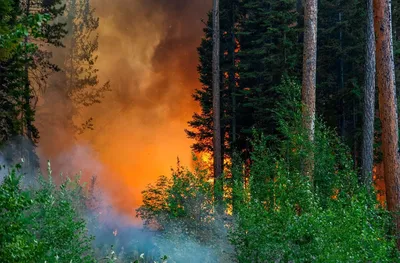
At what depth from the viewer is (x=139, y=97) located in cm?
→ 3138

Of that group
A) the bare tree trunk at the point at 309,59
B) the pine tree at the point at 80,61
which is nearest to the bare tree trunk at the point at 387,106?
the bare tree trunk at the point at 309,59

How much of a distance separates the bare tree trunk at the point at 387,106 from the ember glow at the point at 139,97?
18847mm

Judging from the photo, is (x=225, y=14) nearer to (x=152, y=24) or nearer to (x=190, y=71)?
(x=190, y=71)

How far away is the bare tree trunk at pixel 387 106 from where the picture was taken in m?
11.2

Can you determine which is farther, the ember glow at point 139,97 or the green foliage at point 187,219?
the ember glow at point 139,97

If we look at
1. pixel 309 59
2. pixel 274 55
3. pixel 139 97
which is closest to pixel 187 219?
pixel 309 59

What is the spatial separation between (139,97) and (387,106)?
21.7m

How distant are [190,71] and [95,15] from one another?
8.36 meters

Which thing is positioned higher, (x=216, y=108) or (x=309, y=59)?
(x=216, y=108)

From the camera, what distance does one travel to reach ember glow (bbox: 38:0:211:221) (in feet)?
98.0

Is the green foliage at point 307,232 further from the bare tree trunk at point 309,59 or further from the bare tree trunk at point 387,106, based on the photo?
the bare tree trunk at point 309,59

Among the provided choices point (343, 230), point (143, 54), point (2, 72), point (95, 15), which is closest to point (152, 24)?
point (143, 54)

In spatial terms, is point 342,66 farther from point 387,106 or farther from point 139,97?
point 387,106

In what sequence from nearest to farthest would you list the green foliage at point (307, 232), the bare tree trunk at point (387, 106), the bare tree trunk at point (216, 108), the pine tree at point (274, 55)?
the green foliage at point (307, 232), the bare tree trunk at point (387, 106), the pine tree at point (274, 55), the bare tree trunk at point (216, 108)
